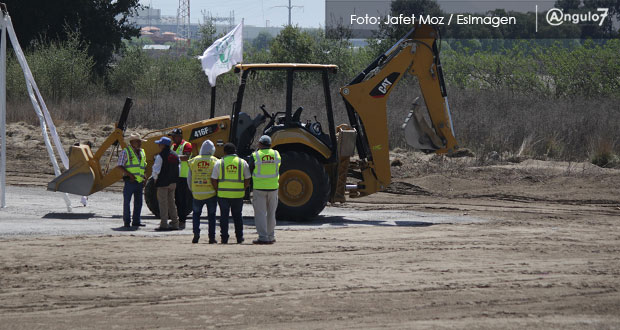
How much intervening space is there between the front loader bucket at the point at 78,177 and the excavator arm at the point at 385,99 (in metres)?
4.78

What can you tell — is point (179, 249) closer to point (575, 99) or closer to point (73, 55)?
point (575, 99)

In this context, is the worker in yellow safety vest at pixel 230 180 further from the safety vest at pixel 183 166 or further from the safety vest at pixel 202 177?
the safety vest at pixel 183 166

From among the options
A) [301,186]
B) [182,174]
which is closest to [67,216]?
[182,174]

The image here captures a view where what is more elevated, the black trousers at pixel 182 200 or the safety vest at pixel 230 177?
the safety vest at pixel 230 177

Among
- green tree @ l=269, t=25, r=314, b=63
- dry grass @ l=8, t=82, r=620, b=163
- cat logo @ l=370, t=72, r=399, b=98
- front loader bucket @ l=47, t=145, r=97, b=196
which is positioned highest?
green tree @ l=269, t=25, r=314, b=63

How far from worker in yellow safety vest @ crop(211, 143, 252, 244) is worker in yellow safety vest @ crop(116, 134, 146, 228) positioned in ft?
7.74

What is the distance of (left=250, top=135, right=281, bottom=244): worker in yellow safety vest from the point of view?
42.0 feet

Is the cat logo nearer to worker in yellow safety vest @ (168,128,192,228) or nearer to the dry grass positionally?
worker in yellow safety vest @ (168,128,192,228)

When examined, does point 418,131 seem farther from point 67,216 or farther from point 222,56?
point 67,216

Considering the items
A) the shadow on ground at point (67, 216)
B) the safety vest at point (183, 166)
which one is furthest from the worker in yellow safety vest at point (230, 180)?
the shadow on ground at point (67, 216)

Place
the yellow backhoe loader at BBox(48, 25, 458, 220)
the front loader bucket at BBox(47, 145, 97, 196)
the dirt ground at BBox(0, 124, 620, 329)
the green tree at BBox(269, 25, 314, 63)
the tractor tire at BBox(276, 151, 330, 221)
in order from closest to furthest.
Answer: the dirt ground at BBox(0, 124, 620, 329) < the tractor tire at BBox(276, 151, 330, 221) < the yellow backhoe loader at BBox(48, 25, 458, 220) < the front loader bucket at BBox(47, 145, 97, 196) < the green tree at BBox(269, 25, 314, 63)

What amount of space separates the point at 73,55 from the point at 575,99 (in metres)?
20.3

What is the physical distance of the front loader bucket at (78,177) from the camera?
1529 cm
